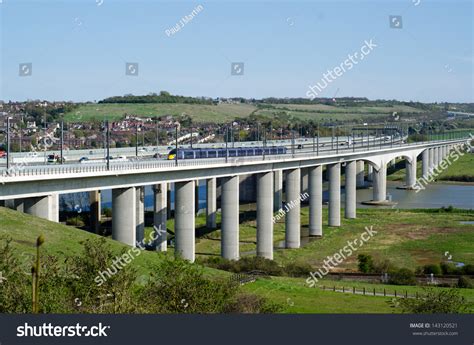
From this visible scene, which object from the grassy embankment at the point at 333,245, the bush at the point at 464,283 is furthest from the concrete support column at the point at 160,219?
the bush at the point at 464,283

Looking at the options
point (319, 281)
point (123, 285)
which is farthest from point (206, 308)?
point (319, 281)

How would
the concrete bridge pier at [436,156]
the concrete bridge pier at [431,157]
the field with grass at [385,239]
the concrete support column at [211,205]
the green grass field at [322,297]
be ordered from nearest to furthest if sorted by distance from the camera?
the green grass field at [322,297]
the field with grass at [385,239]
the concrete support column at [211,205]
the concrete bridge pier at [431,157]
the concrete bridge pier at [436,156]

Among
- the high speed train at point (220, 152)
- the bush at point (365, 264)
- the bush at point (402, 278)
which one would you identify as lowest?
the bush at point (365, 264)

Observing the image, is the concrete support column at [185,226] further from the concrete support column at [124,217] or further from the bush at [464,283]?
the bush at [464,283]

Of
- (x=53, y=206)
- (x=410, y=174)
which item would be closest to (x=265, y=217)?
(x=53, y=206)

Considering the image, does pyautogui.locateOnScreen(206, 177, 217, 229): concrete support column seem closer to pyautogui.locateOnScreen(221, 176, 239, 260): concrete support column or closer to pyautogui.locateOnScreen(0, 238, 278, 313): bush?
pyautogui.locateOnScreen(221, 176, 239, 260): concrete support column

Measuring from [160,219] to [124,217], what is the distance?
1400 centimetres

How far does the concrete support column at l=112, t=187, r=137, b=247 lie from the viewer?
54.6 m

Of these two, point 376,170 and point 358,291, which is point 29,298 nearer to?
point 358,291

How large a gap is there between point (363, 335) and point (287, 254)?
48.0 meters

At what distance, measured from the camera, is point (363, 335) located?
71.9ft

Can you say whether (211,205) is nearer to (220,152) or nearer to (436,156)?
(220,152)

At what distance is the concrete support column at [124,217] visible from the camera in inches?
2151

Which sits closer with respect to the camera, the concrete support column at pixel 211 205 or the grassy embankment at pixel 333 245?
the grassy embankment at pixel 333 245
